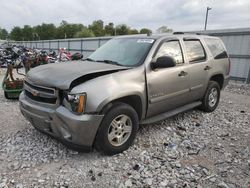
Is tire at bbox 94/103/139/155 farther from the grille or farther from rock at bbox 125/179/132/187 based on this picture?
the grille

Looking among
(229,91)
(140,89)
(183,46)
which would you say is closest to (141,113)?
(140,89)

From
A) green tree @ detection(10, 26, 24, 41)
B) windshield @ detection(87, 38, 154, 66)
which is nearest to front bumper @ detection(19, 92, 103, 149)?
windshield @ detection(87, 38, 154, 66)

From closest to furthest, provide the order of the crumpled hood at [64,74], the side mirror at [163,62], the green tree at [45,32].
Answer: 1. the crumpled hood at [64,74]
2. the side mirror at [163,62]
3. the green tree at [45,32]

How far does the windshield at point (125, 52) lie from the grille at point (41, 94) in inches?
51.1

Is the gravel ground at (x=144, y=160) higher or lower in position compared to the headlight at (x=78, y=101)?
lower

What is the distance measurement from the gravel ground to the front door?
61 centimetres

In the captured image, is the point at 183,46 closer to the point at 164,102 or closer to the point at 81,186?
the point at 164,102

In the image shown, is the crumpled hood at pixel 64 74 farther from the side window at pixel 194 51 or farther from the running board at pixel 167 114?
the side window at pixel 194 51

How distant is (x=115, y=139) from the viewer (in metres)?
3.73

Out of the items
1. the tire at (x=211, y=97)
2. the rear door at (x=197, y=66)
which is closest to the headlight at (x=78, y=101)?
the rear door at (x=197, y=66)

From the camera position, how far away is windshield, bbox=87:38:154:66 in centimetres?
414

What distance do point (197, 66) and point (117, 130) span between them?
7.95ft

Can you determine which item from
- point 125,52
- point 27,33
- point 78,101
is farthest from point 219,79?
point 27,33

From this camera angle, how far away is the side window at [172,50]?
14.3 feet
